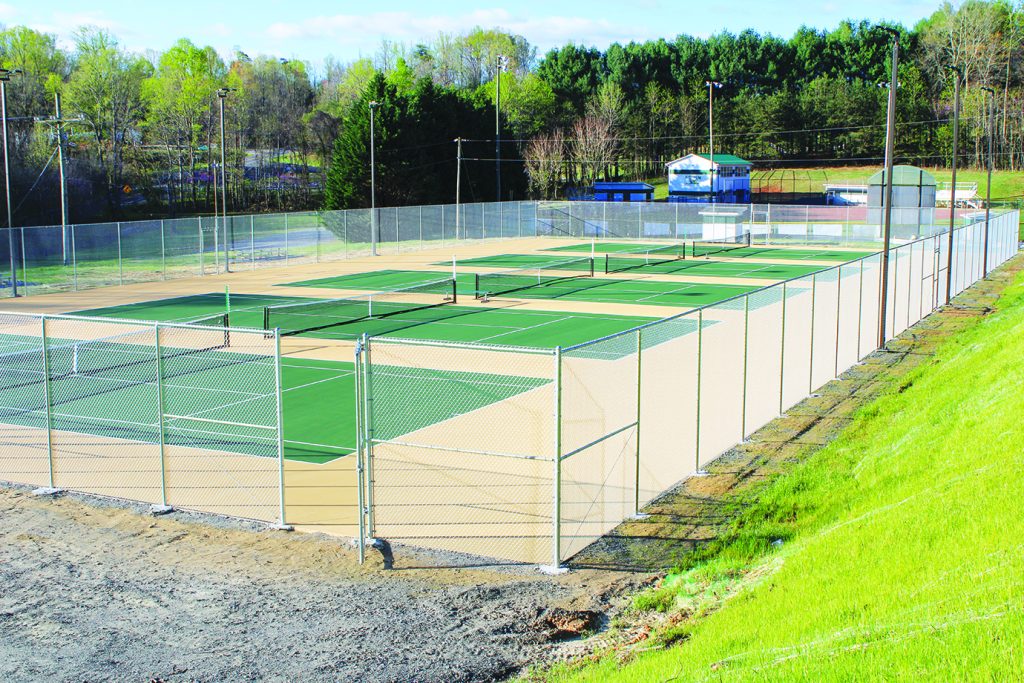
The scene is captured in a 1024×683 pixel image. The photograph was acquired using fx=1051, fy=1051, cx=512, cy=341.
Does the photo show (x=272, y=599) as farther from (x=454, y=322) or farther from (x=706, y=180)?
(x=706, y=180)

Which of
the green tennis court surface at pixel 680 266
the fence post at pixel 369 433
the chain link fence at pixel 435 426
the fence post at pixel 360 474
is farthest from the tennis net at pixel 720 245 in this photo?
the fence post at pixel 369 433

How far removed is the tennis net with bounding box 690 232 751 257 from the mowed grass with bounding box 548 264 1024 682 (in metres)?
47.0

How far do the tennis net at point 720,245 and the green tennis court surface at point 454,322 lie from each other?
88.7 ft

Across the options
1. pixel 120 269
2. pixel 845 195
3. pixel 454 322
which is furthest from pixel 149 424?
pixel 845 195

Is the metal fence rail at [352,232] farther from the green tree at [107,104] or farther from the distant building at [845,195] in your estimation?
the green tree at [107,104]

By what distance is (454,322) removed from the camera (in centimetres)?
3431

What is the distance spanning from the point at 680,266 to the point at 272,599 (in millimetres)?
45578

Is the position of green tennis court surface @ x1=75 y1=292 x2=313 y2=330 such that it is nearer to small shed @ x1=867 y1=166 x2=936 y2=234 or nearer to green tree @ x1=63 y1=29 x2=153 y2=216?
small shed @ x1=867 y1=166 x2=936 y2=234

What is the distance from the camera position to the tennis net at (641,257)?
54.1 metres

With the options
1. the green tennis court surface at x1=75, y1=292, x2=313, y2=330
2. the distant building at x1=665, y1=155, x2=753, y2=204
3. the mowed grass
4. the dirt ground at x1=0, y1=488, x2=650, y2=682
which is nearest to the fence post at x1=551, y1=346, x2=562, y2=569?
Answer: the dirt ground at x1=0, y1=488, x2=650, y2=682

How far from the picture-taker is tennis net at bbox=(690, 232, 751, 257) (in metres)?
63.2

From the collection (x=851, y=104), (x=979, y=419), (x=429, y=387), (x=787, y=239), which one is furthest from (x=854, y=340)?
(x=851, y=104)

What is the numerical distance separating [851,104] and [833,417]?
388 feet

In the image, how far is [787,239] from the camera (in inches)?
2763
